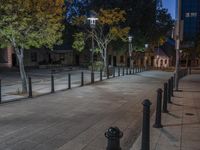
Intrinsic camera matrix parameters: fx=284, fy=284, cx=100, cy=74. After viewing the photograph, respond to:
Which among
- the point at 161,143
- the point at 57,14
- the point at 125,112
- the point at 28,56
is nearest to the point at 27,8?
the point at 57,14

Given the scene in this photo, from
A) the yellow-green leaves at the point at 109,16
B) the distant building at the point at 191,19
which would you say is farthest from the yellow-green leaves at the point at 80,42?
the distant building at the point at 191,19

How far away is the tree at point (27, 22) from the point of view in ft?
41.1

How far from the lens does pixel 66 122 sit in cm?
802

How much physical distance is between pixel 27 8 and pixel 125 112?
278 inches

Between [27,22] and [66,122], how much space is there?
273 inches

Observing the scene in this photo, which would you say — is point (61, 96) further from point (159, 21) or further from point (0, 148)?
point (159, 21)

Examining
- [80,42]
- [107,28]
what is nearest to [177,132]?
[80,42]

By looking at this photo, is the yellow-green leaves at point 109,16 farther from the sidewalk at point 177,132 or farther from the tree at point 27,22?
the sidewalk at point 177,132

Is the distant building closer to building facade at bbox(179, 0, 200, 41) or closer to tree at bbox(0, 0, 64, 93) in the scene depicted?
building facade at bbox(179, 0, 200, 41)

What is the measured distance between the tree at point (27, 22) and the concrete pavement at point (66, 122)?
314 cm

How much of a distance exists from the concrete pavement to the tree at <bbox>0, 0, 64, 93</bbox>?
3.14m

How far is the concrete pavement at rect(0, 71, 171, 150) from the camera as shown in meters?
6.18

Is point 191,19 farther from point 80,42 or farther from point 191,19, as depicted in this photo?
point 80,42

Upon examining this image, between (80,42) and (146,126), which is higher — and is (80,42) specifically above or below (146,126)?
above
